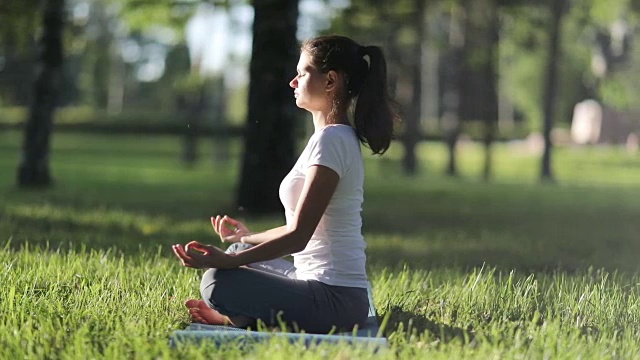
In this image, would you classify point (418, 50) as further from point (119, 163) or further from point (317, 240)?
point (317, 240)

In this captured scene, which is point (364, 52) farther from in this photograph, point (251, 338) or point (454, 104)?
point (454, 104)

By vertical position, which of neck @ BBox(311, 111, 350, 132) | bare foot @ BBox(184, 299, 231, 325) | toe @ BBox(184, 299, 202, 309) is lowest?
bare foot @ BBox(184, 299, 231, 325)

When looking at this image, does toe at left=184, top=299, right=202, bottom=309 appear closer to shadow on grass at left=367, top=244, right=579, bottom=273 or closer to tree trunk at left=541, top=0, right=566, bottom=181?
shadow on grass at left=367, top=244, right=579, bottom=273

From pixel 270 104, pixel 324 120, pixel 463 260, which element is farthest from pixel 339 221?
pixel 270 104

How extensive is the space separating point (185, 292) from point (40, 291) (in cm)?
75

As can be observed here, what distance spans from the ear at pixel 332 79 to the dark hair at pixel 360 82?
17 mm

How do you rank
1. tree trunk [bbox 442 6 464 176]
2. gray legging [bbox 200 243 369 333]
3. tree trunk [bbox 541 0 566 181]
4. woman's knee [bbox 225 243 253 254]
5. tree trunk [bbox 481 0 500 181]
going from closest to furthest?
1. gray legging [bbox 200 243 369 333]
2. woman's knee [bbox 225 243 253 254]
3. tree trunk [bbox 481 0 500 181]
4. tree trunk [bbox 541 0 566 181]
5. tree trunk [bbox 442 6 464 176]

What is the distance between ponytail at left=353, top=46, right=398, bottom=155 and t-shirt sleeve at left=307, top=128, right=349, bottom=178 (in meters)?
0.21

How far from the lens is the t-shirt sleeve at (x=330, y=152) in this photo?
183 inches

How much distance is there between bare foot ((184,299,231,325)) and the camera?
501cm

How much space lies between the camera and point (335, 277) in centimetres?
481

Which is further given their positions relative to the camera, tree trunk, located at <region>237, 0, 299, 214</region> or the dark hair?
tree trunk, located at <region>237, 0, 299, 214</region>

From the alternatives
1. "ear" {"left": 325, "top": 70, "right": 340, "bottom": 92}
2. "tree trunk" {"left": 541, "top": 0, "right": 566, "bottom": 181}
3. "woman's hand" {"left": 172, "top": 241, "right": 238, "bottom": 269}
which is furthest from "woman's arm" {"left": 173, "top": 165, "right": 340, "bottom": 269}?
"tree trunk" {"left": 541, "top": 0, "right": 566, "bottom": 181}

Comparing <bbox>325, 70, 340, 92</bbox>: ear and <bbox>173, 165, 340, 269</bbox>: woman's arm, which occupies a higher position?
<bbox>325, 70, 340, 92</bbox>: ear
